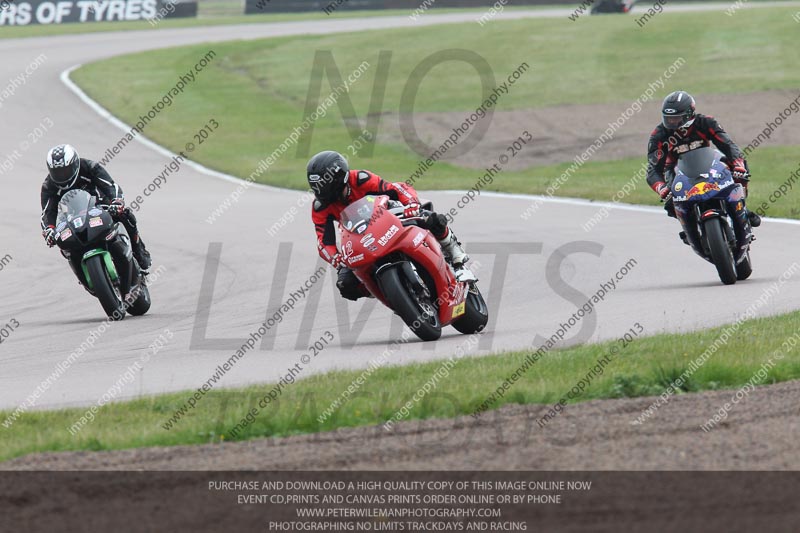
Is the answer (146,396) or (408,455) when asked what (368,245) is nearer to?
(146,396)

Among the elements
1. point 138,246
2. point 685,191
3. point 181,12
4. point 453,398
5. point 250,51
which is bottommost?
point 181,12

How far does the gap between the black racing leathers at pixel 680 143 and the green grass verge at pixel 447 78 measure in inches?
364

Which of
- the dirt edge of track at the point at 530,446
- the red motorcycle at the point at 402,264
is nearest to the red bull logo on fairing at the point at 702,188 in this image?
the red motorcycle at the point at 402,264

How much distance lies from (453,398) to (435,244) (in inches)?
109

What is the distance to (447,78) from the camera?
38625mm

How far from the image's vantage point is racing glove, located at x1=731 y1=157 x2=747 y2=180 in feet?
42.5

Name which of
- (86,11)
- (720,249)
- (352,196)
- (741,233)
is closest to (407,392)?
(352,196)

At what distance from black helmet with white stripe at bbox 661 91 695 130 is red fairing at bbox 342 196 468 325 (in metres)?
3.59

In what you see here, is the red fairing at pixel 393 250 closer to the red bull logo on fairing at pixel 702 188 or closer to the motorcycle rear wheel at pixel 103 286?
the red bull logo on fairing at pixel 702 188

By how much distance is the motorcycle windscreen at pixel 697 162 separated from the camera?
13.0 meters

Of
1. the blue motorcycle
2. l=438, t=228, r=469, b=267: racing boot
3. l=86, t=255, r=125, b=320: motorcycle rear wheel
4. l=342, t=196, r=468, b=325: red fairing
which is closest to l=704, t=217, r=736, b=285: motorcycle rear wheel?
the blue motorcycle

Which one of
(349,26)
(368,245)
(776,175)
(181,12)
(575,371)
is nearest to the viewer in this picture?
(575,371)

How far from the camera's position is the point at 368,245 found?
10.2 metres

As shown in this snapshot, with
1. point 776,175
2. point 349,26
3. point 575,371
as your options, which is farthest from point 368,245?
point 349,26
